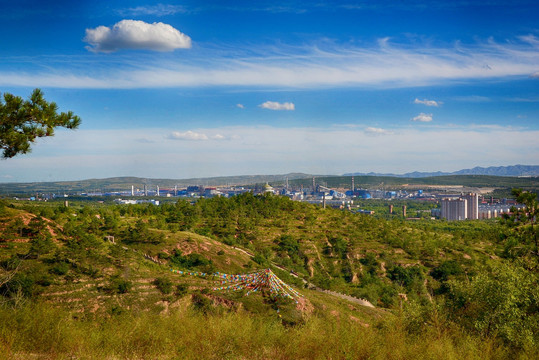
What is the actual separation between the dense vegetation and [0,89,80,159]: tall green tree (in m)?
4.29

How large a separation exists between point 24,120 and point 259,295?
18.2m

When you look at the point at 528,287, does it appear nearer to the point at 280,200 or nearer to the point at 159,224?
the point at 159,224

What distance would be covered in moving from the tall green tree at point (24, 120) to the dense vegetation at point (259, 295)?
14.1 feet

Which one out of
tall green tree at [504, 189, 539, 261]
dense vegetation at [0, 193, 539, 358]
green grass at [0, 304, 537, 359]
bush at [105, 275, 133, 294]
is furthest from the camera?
bush at [105, 275, 133, 294]

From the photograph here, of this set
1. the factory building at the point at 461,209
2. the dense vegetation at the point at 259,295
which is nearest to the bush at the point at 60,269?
the dense vegetation at the point at 259,295

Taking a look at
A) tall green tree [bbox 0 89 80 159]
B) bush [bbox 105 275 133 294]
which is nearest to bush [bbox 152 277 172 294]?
bush [bbox 105 275 133 294]

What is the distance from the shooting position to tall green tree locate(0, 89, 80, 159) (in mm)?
12109

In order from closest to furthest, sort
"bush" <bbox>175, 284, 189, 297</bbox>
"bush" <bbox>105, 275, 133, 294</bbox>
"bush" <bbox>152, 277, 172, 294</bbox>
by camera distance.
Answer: "bush" <bbox>105, 275, 133, 294</bbox>
"bush" <bbox>175, 284, 189, 297</bbox>
"bush" <bbox>152, 277, 172, 294</bbox>

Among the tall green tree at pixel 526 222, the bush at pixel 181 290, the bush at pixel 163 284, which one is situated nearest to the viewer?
the tall green tree at pixel 526 222

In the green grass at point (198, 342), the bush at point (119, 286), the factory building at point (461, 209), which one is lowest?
the factory building at point (461, 209)

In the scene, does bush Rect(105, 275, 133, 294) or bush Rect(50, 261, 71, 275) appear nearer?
bush Rect(105, 275, 133, 294)

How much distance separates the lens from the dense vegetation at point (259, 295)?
32.6ft

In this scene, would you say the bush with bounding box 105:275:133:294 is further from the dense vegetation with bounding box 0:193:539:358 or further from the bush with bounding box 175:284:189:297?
the bush with bounding box 175:284:189:297

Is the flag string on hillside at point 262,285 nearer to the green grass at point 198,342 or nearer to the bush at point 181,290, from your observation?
the bush at point 181,290
